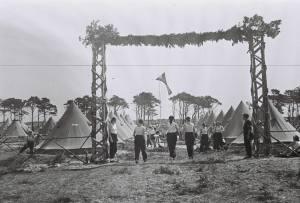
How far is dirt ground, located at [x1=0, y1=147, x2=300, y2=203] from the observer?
26.1 ft

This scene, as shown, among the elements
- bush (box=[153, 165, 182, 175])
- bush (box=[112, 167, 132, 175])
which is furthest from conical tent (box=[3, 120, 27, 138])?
bush (box=[153, 165, 182, 175])

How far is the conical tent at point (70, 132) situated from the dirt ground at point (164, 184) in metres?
6.94

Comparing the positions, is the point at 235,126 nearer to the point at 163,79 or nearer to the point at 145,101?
the point at 163,79

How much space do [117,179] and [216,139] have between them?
1137cm

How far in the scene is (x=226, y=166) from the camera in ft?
38.1

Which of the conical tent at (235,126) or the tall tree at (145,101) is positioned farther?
the tall tree at (145,101)

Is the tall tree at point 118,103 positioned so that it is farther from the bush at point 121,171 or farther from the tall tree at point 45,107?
the bush at point 121,171

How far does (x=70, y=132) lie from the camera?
19891mm

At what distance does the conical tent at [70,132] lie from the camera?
1902 cm

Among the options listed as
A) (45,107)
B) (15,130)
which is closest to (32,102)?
(45,107)

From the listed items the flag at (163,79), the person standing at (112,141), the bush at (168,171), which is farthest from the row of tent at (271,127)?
→ the person standing at (112,141)

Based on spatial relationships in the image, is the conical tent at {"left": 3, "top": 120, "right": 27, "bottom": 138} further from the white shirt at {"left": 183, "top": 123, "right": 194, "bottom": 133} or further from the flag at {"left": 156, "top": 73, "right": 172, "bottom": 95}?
the white shirt at {"left": 183, "top": 123, "right": 194, "bottom": 133}

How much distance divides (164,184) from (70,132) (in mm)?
11504

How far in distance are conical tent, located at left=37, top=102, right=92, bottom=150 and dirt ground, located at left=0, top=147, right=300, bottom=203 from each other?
694 cm
